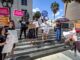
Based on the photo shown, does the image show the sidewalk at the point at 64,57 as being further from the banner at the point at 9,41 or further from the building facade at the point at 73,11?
the building facade at the point at 73,11

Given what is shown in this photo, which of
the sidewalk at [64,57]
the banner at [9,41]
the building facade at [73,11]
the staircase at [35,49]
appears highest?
the building facade at [73,11]

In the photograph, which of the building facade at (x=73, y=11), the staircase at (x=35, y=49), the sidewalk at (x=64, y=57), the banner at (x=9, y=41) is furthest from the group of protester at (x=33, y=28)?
the building facade at (x=73, y=11)

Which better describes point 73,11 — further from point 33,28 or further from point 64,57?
point 64,57

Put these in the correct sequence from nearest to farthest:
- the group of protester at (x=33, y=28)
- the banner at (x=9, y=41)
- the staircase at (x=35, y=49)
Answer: the banner at (x=9, y=41) < the staircase at (x=35, y=49) < the group of protester at (x=33, y=28)

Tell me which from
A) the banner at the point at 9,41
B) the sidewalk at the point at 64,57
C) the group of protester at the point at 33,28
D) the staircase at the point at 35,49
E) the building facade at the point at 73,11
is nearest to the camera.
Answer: the banner at the point at 9,41

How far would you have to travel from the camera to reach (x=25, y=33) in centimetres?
1606

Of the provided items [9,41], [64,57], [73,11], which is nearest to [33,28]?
[64,57]

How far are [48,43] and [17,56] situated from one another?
468 cm

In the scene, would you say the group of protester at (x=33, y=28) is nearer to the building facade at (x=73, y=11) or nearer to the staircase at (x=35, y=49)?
the staircase at (x=35, y=49)

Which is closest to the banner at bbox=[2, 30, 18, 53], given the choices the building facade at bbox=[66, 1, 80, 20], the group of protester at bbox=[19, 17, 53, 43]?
the group of protester at bbox=[19, 17, 53, 43]

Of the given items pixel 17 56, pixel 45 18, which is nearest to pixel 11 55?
pixel 17 56

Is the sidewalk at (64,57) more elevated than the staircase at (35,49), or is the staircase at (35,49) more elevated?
the staircase at (35,49)

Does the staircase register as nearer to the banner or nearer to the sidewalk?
the sidewalk

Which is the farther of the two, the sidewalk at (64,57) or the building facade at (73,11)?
the building facade at (73,11)
